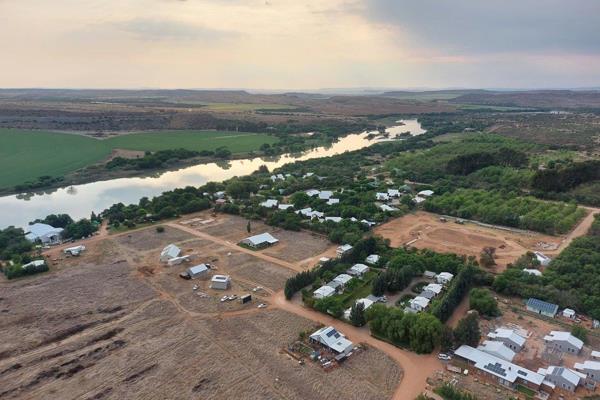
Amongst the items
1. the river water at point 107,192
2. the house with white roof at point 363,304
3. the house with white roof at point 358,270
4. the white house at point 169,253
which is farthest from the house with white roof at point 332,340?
the river water at point 107,192

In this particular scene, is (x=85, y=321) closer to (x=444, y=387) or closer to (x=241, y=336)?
(x=241, y=336)

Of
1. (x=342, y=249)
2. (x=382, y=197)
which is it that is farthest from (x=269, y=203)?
(x=342, y=249)

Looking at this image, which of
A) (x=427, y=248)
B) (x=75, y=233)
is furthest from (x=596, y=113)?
(x=75, y=233)

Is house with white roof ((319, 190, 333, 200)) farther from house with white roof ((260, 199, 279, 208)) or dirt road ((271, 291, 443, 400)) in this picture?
dirt road ((271, 291, 443, 400))

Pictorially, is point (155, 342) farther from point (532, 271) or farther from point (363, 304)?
point (532, 271)

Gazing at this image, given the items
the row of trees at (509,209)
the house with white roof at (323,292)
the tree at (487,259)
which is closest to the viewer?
the house with white roof at (323,292)

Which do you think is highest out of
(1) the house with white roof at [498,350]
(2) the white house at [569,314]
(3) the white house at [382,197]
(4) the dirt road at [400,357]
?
(3) the white house at [382,197]

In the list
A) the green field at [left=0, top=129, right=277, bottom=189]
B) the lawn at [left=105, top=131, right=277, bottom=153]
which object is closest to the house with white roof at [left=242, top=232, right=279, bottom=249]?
the green field at [left=0, top=129, right=277, bottom=189]

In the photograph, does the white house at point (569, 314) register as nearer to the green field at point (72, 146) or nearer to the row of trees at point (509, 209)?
the row of trees at point (509, 209)
